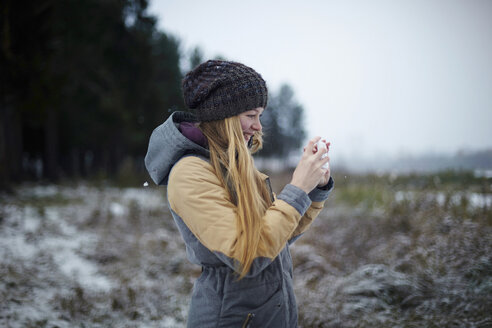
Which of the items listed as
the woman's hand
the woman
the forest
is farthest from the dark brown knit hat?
the forest

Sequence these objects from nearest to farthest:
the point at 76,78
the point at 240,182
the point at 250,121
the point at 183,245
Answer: the point at 240,182 → the point at 250,121 → the point at 183,245 → the point at 76,78

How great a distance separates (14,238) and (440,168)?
765 cm

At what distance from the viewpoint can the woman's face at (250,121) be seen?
135 cm

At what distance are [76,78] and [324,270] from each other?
50.4 feet

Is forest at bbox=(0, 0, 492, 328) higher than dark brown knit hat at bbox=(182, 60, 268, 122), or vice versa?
dark brown knit hat at bbox=(182, 60, 268, 122)

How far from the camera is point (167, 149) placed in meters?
1.32

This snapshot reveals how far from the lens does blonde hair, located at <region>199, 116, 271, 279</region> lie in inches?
43.9

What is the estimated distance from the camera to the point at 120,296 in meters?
3.81

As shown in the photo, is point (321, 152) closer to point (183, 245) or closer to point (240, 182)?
point (240, 182)

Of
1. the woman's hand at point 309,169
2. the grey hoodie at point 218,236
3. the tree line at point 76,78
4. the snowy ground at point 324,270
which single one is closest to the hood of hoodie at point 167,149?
the grey hoodie at point 218,236

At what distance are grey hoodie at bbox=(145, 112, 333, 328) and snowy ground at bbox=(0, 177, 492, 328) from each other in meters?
1.95

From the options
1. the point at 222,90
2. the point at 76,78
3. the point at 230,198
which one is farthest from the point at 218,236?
the point at 76,78

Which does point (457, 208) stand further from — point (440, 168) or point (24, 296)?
point (24, 296)

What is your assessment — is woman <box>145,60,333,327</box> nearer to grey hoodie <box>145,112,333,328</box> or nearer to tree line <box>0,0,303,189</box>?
grey hoodie <box>145,112,333,328</box>
